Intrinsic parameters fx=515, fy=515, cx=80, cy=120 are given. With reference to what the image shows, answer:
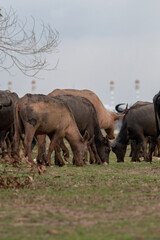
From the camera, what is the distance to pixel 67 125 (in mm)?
14336

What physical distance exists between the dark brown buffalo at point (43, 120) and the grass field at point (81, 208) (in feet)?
6.08

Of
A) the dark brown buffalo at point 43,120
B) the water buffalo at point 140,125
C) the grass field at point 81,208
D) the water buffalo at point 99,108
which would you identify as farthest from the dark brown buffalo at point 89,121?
the grass field at point 81,208

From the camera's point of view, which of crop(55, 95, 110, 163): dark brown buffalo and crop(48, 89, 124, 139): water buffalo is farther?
crop(48, 89, 124, 139): water buffalo

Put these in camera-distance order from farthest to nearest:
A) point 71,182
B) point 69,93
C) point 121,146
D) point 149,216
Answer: point 121,146 < point 69,93 < point 71,182 < point 149,216

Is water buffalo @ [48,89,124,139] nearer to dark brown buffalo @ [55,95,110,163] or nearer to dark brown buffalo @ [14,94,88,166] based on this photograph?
dark brown buffalo @ [55,95,110,163]

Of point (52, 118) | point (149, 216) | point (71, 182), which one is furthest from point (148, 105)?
point (149, 216)

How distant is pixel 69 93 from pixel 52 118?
4248 mm

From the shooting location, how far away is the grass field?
5746 mm

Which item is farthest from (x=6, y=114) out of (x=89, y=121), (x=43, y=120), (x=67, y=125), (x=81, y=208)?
(x=81, y=208)

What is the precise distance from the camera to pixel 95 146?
55.9ft

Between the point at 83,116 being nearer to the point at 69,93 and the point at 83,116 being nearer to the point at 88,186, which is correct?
the point at 69,93

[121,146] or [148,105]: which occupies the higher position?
[148,105]

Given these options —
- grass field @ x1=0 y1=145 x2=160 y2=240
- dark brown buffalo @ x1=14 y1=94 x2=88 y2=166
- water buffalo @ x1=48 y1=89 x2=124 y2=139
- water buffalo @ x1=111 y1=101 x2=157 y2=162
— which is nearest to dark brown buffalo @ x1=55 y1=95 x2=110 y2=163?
water buffalo @ x1=48 y1=89 x2=124 y2=139

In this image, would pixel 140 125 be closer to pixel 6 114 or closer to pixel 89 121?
pixel 89 121
